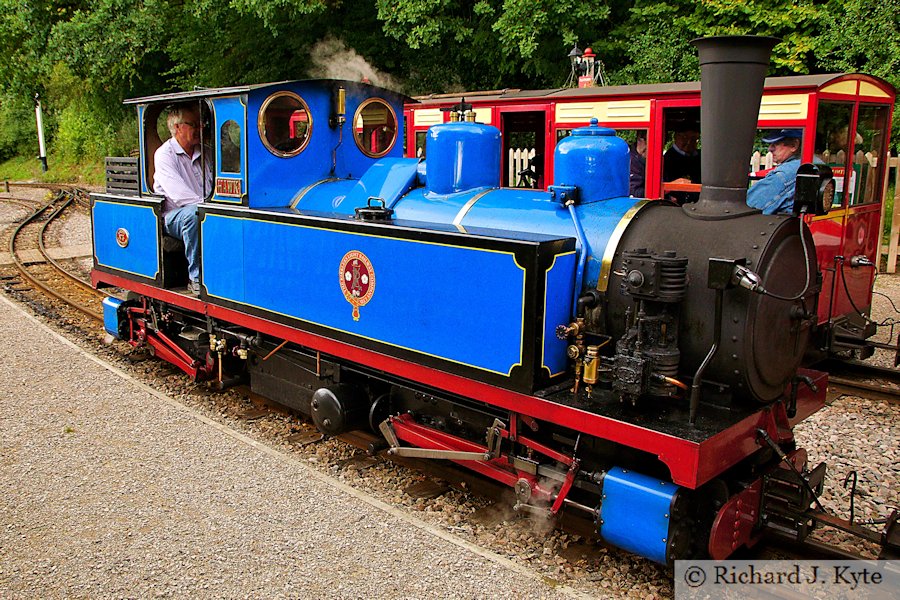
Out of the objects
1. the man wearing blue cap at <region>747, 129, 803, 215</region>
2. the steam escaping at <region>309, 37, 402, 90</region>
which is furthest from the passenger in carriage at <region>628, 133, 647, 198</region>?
the steam escaping at <region>309, 37, 402, 90</region>

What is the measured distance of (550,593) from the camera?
386 centimetres

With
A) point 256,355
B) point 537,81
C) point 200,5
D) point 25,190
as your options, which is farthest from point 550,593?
point 25,190

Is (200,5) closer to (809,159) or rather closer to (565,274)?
(809,159)

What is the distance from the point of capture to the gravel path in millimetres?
3973

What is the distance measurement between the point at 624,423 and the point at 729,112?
1588mm

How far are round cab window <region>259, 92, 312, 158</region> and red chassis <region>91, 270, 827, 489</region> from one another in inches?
55.2

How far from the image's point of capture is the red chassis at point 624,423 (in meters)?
3.55

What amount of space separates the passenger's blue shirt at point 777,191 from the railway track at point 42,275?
25.9 feet

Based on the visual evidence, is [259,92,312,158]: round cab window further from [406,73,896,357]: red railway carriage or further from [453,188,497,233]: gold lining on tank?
[453,188,497,233]: gold lining on tank

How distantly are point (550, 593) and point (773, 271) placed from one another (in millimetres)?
1901

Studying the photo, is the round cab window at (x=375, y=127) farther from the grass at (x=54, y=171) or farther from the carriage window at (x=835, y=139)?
Answer: the grass at (x=54, y=171)

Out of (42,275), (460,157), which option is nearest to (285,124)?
(460,157)

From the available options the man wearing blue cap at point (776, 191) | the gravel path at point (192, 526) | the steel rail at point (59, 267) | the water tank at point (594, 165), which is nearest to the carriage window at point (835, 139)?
the man wearing blue cap at point (776, 191)

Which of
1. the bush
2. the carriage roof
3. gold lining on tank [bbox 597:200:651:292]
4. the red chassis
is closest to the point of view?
the red chassis
